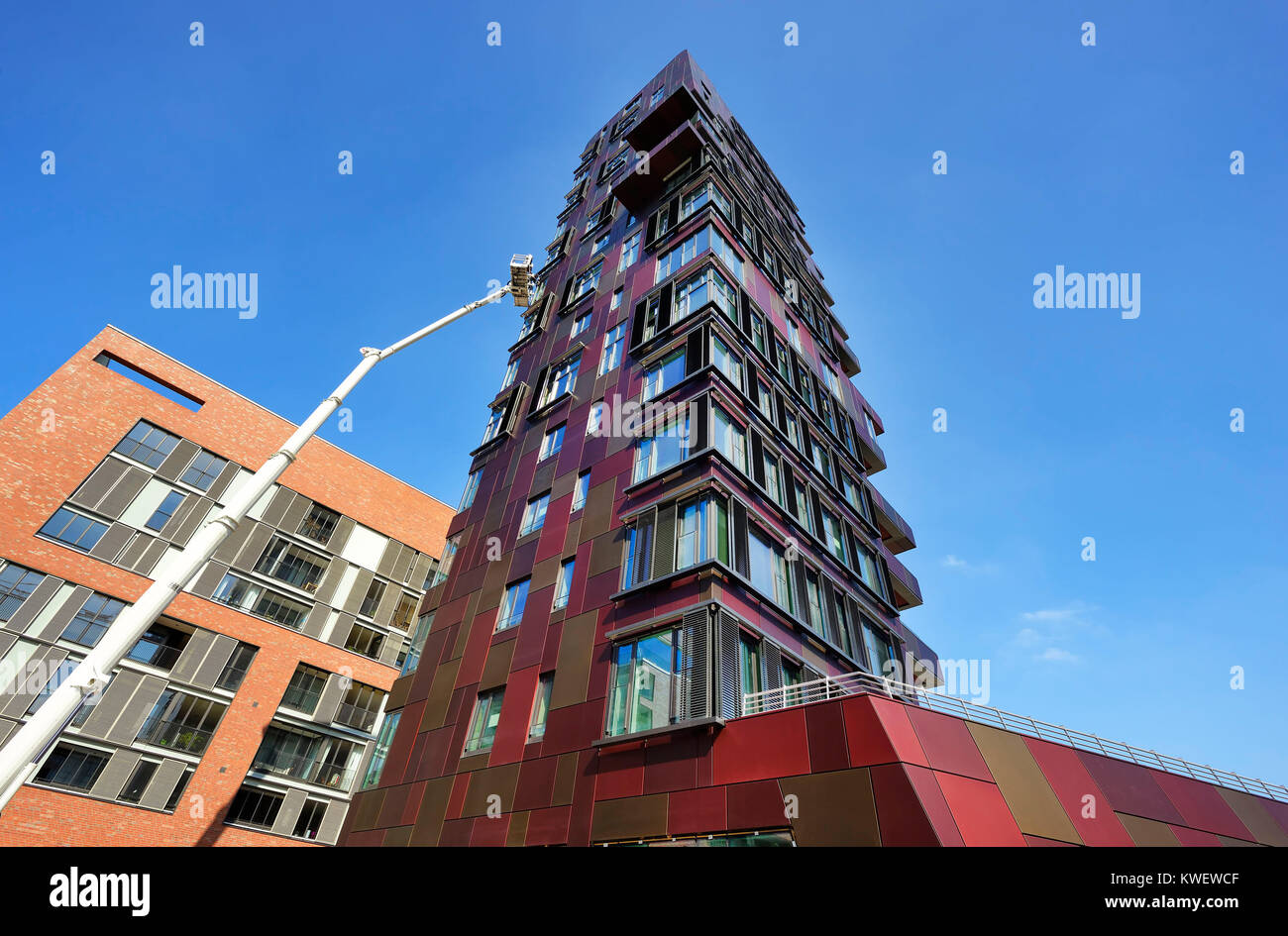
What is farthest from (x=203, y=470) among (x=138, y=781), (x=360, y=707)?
(x=360, y=707)

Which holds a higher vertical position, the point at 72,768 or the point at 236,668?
the point at 236,668

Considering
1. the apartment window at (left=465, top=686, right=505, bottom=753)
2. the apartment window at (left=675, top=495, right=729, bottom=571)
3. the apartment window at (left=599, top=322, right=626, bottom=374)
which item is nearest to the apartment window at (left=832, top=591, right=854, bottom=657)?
the apartment window at (left=675, top=495, right=729, bottom=571)

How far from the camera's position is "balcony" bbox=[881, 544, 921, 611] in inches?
1203

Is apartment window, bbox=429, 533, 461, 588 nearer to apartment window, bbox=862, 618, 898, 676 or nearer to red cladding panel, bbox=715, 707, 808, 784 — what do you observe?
red cladding panel, bbox=715, 707, 808, 784

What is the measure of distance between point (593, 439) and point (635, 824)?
13.2 meters

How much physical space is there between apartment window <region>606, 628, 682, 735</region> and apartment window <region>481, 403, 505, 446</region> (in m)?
15.7

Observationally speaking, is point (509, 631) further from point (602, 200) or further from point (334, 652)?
point (602, 200)

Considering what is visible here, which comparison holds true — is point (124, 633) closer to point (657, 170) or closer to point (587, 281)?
point (587, 281)

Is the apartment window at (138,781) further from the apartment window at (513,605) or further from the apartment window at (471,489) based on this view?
the apartment window at (513,605)

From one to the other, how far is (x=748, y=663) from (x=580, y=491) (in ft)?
29.9

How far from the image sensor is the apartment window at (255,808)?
30.0 metres

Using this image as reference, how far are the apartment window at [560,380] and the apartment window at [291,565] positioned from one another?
2003 cm

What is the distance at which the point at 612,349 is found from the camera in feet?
87.4

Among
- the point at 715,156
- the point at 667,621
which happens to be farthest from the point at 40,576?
the point at 715,156
